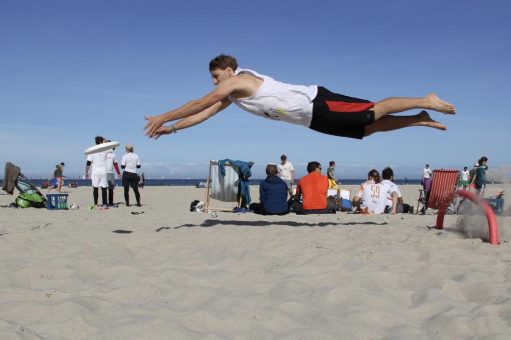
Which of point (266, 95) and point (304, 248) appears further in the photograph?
point (266, 95)

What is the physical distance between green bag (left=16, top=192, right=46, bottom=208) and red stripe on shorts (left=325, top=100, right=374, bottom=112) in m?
7.86

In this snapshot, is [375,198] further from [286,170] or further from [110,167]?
[110,167]

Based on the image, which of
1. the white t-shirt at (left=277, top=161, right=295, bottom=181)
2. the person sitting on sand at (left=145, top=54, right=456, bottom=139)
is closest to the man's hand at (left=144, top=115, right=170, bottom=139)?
the person sitting on sand at (left=145, top=54, right=456, bottom=139)

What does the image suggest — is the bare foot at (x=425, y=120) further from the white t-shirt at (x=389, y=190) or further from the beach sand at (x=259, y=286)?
the white t-shirt at (x=389, y=190)

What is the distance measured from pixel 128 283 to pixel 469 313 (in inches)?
79.6

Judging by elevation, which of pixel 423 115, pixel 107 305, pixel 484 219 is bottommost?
pixel 107 305

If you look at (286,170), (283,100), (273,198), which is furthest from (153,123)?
(286,170)

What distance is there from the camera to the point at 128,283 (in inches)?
118

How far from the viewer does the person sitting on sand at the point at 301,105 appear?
438cm

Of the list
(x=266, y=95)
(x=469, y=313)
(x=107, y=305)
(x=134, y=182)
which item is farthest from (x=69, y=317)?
(x=134, y=182)

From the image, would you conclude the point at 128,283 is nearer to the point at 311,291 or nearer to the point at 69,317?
the point at 69,317

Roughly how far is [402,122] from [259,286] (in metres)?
2.66

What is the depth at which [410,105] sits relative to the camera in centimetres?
451

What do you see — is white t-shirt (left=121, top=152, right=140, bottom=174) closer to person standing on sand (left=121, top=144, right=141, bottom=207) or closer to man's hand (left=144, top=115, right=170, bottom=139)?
person standing on sand (left=121, top=144, right=141, bottom=207)
